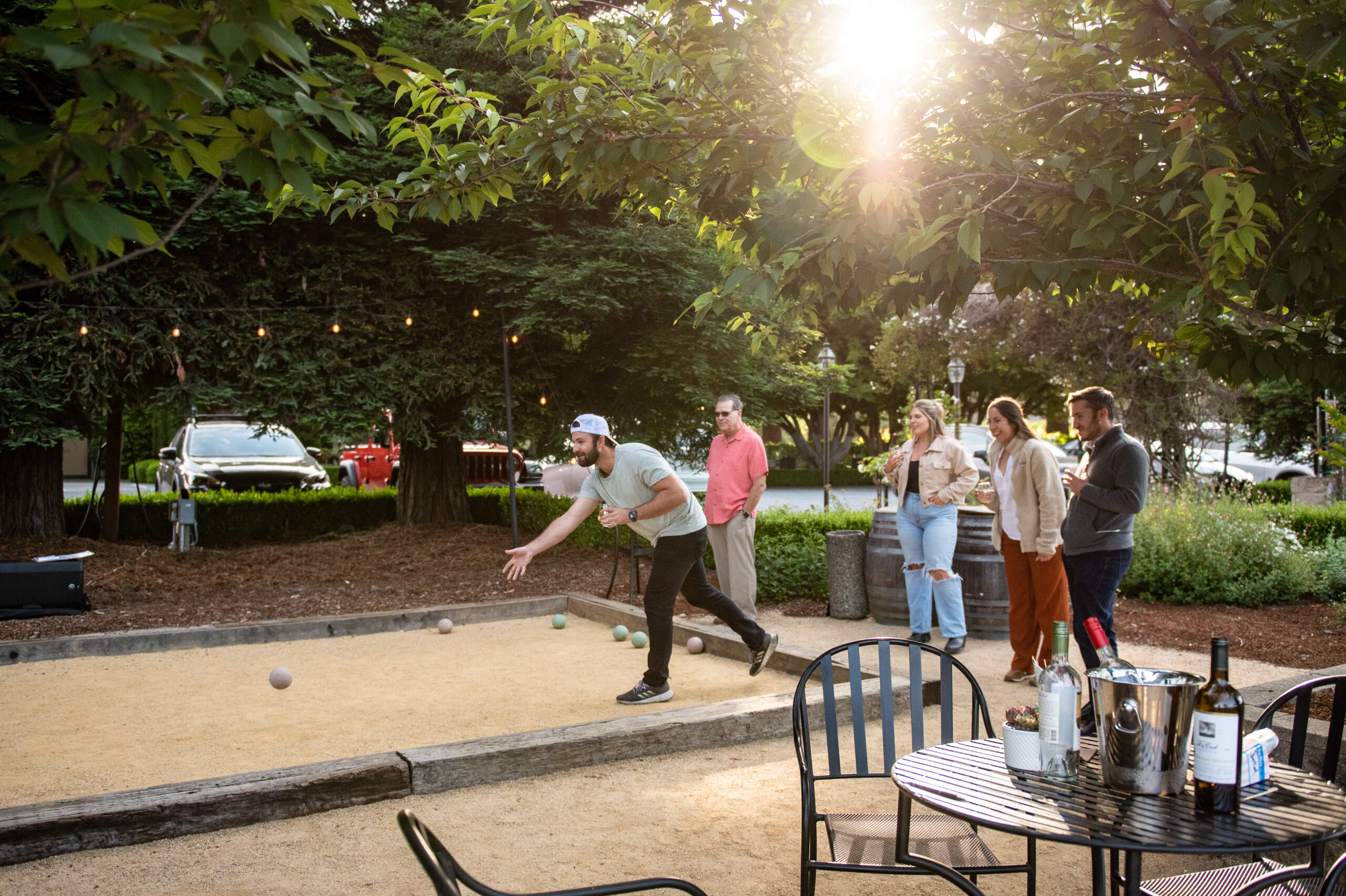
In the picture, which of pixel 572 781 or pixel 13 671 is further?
pixel 13 671

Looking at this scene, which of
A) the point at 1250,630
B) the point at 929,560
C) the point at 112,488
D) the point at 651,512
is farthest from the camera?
the point at 112,488

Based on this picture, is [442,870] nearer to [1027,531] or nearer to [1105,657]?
[1105,657]

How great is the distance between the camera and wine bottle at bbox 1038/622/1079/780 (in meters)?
2.48

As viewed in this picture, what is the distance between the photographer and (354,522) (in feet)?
51.6

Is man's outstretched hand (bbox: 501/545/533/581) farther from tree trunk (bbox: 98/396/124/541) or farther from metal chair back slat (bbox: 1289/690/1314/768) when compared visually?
tree trunk (bbox: 98/396/124/541)

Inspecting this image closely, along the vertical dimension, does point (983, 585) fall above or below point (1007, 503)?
below

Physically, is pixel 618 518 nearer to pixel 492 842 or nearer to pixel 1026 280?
pixel 492 842

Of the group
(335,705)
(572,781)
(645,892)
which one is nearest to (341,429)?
(335,705)

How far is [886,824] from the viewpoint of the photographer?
3.18m

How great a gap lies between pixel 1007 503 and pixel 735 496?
2.28 meters

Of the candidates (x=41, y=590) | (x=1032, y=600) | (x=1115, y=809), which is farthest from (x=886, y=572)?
(x=41, y=590)

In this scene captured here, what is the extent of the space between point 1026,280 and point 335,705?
474cm

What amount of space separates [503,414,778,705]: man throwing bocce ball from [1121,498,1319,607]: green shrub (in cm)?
551

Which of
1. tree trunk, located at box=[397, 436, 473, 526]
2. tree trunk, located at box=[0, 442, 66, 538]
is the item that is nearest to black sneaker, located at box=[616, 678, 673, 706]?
tree trunk, located at box=[397, 436, 473, 526]
